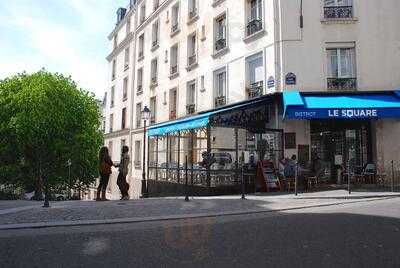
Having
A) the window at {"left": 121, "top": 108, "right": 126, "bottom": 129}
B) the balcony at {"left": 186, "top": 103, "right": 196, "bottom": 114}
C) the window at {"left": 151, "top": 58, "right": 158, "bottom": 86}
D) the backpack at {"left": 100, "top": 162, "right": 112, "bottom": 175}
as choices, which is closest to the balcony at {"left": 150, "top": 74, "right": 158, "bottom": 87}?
the window at {"left": 151, "top": 58, "right": 158, "bottom": 86}

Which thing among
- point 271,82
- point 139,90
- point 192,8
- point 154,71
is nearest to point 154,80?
point 154,71

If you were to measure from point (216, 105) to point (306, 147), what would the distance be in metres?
5.33

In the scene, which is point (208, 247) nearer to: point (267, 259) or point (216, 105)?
point (267, 259)

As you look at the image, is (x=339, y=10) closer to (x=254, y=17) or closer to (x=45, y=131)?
(x=254, y=17)

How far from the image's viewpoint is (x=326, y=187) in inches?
617

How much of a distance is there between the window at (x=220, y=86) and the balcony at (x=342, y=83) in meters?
5.12

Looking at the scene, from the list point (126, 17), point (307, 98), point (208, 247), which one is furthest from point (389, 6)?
point (126, 17)

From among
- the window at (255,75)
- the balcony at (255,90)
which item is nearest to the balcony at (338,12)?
the window at (255,75)

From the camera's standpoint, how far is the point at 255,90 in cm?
1808

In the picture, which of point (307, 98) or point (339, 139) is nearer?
point (307, 98)

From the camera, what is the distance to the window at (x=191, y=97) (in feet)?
74.8

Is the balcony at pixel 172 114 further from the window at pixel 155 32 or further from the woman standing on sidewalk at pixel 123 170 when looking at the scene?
the woman standing on sidewalk at pixel 123 170

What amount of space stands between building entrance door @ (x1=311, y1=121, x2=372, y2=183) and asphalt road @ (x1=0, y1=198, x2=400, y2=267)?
352 inches

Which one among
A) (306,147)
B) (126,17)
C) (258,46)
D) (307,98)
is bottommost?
(306,147)
